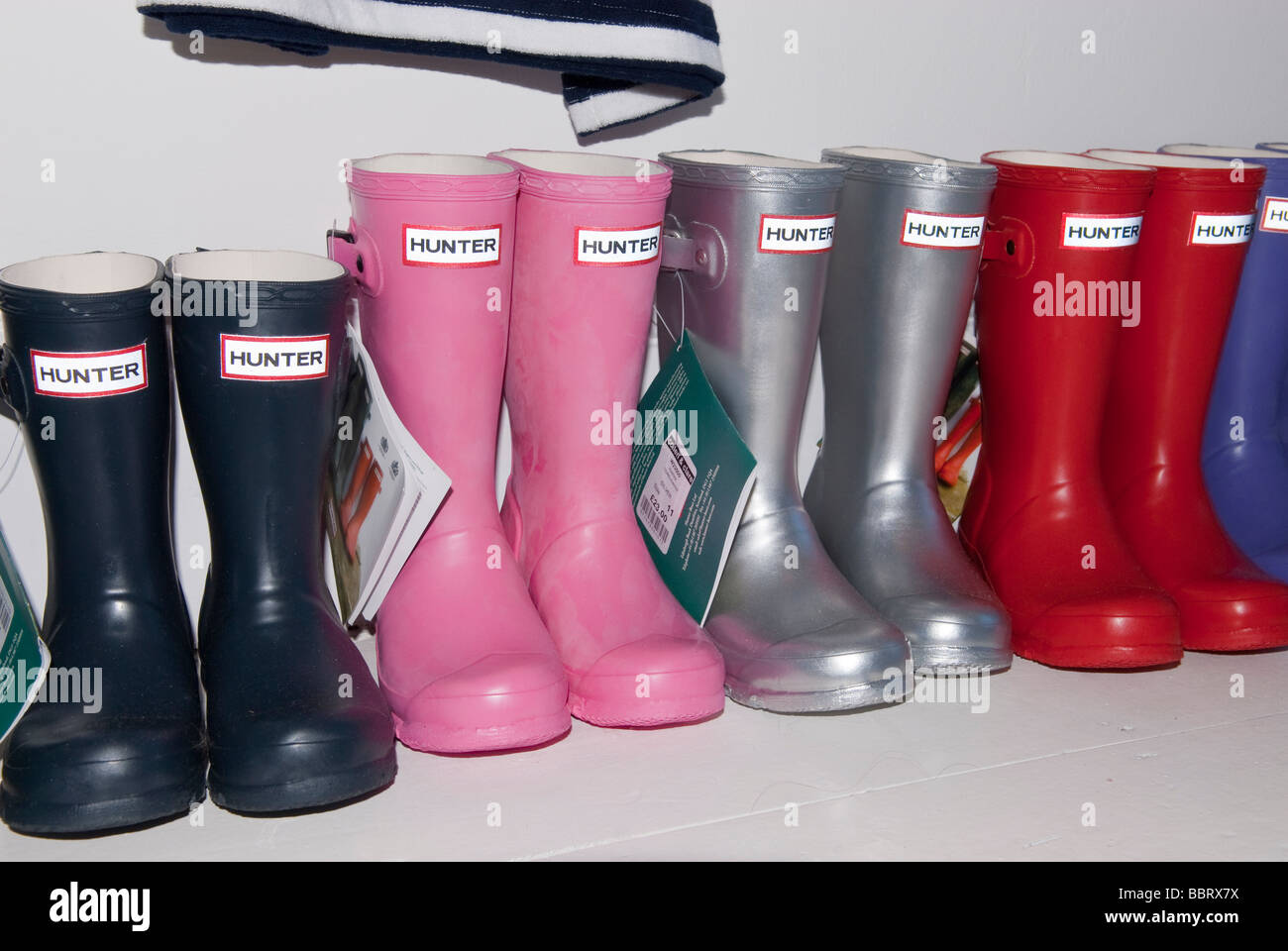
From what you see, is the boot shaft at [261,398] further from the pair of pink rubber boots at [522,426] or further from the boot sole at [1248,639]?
the boot sole at [1248,639]

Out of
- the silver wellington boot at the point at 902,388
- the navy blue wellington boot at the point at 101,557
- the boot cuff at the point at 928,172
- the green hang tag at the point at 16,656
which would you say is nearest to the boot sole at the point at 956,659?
the silver wellington boot at the point at 902,388

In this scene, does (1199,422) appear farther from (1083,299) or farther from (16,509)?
(16,509)

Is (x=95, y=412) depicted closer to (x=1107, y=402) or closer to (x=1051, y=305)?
(x=1051, y=305)

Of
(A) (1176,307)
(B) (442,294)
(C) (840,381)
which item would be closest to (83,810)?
(B) (442,294)

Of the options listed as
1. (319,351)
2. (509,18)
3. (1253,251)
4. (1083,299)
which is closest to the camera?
(319,351)

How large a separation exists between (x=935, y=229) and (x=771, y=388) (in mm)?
220

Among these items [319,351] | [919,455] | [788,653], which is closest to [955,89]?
[919,455]

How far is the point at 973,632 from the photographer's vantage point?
1.26 meters

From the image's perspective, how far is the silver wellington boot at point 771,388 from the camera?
3.90ft

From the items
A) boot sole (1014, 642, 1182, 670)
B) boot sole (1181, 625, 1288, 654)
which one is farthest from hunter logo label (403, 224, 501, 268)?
boot sole (1181, 625, 1288, 654)

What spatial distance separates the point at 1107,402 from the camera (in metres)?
1.48

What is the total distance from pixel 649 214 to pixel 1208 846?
702 millimetres

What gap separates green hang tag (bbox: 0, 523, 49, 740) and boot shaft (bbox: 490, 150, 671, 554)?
1.46 feet

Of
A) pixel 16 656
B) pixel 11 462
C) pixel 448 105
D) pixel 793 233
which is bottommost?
pixel 16 656
